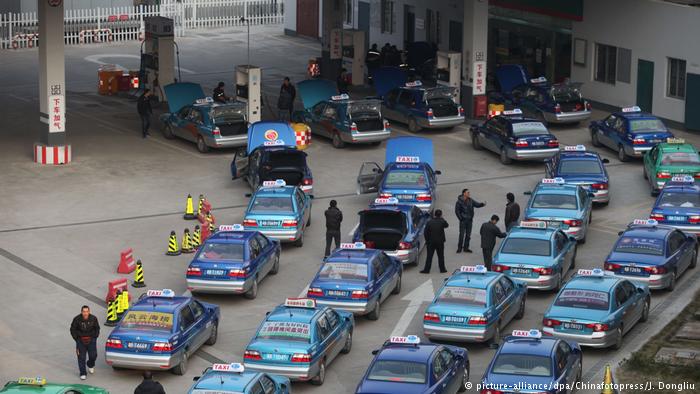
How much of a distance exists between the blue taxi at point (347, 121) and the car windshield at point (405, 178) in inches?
312

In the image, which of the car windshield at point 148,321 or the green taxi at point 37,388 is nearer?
the green taxi at point 37,388

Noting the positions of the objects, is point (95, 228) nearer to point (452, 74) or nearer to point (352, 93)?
point (452, 74)

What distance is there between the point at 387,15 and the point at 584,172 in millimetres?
30397

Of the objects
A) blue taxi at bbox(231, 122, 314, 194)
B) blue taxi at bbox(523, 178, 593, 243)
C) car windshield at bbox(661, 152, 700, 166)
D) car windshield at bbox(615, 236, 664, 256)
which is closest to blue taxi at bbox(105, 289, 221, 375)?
car windshield at bbox(615, 236, 664, 256)

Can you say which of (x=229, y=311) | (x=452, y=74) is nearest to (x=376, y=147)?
(x=452, y=74)

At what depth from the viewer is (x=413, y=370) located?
24.3 m

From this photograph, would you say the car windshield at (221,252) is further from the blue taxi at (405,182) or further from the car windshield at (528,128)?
the car windshield at (528,128)

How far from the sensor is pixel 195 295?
3153 cm

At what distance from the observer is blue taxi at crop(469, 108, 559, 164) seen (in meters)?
42.7

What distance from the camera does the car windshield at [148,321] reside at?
26.6 m

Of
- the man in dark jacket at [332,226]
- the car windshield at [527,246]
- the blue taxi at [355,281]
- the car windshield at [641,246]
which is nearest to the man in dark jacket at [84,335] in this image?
the blue taxi at [355,281]

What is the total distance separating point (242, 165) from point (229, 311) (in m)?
11.0

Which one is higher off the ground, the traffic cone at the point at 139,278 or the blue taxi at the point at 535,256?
the blue taxi at the point at 535,256

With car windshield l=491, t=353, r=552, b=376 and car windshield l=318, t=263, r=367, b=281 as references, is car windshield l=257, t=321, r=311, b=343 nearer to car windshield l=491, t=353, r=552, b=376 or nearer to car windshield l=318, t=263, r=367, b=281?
car windshield l=318, t=263, r=367, b=281
